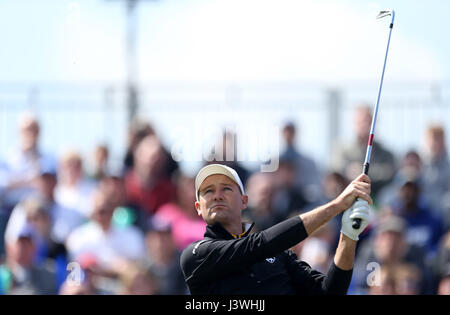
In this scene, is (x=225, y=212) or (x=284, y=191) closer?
(x=225, y=212)

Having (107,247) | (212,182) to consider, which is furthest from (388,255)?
(212,182)

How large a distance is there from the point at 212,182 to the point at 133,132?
6.29 metres

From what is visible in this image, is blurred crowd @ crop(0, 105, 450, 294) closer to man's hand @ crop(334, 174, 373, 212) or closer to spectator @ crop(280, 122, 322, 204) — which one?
spectator @ crop(280, 122, 322, 204)

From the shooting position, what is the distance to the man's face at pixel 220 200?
20.5ft

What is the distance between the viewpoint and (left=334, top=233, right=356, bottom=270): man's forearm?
19.9 feet

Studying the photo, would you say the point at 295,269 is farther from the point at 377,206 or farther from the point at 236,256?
the point at 377,206

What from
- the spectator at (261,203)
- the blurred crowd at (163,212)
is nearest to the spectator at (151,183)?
the blurred crowd at (163,212)

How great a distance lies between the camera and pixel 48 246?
36.7ft

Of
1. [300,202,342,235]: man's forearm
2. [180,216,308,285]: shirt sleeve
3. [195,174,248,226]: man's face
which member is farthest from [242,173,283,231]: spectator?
[300,202,342,235]: man's forearm

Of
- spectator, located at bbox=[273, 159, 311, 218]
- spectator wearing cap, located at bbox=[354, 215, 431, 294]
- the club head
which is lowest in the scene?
spectator wearing cap, located at bbox=[354, 215, 431, 294]

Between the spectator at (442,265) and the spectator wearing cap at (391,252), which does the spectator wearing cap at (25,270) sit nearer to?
the spectator wearing cap at (391,252)

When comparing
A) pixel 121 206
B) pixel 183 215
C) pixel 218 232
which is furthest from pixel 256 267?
pixel 121 206

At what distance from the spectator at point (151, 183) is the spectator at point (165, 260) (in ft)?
2.46

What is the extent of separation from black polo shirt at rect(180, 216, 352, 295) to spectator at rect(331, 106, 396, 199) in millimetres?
5330
